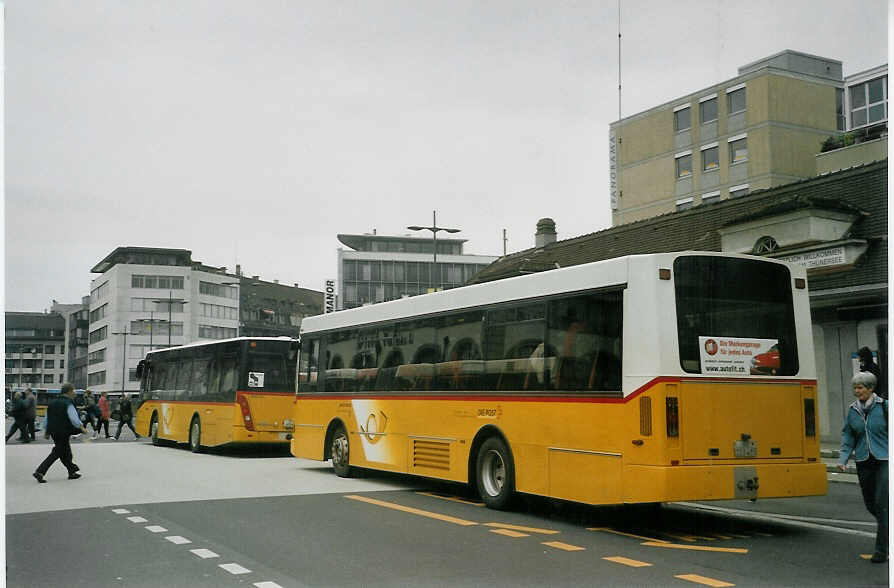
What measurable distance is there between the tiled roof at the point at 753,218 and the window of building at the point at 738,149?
15935 mm

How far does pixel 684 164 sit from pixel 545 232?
1548cm

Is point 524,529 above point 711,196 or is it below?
below

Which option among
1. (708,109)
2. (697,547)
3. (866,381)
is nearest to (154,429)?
(697,547)

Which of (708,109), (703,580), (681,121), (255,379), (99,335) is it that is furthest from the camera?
(681,121)

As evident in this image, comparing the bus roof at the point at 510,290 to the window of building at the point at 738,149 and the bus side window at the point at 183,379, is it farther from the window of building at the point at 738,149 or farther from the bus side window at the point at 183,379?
the window of building at the point at 738,149

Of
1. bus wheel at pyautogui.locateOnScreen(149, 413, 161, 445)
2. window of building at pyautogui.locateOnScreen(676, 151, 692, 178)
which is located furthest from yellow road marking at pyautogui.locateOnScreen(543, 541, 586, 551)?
window of building at pyautogui.locateOnScreen(676, 151, 692, 178)

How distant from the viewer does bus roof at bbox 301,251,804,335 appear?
10852mm

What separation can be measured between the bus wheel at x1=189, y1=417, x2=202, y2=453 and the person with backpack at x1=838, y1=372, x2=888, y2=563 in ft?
64.5

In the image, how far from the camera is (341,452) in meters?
17.5

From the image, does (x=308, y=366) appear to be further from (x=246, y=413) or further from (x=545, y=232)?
(x=545, y=232)

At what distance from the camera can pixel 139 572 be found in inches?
328

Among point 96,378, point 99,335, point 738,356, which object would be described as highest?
point 99,335

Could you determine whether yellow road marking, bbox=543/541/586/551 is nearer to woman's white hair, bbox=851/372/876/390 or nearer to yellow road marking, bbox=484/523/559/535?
yellow road marking, bbox=484/523/559/535

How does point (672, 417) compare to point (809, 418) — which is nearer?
point (672, 417)
